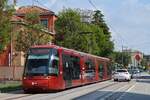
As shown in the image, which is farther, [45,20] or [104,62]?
[45,20]

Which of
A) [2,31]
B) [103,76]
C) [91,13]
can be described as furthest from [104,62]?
[91,13]

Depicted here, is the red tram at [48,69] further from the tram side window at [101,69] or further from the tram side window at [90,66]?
the tram side window at [101,69]

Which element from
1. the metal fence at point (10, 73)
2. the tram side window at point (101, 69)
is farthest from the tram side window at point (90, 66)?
the metal fence at point (10, 73)

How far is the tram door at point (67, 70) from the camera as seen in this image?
114 feet

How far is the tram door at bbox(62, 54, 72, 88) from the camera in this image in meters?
34.7

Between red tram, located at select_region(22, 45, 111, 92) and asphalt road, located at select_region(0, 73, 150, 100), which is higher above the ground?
red tram, located at select_region(22, 45, 111, 92)

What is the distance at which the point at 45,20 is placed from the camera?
84562 mm

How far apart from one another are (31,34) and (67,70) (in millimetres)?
19396

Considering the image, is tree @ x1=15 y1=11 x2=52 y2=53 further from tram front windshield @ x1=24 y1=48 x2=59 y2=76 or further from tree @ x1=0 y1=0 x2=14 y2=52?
tram front windshield @ x1=24 y1=48 x2=59 y2=76

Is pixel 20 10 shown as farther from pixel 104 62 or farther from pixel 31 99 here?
pixel 31 99

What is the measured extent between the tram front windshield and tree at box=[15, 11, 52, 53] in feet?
67.6

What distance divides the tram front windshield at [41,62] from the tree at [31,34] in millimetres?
20593

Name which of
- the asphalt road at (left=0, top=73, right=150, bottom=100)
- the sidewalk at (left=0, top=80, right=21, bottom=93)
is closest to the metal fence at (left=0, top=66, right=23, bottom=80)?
the sidewalk at (left=0, top=80, right=21, bottom=93)

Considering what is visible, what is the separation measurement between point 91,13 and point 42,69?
88700 mm
